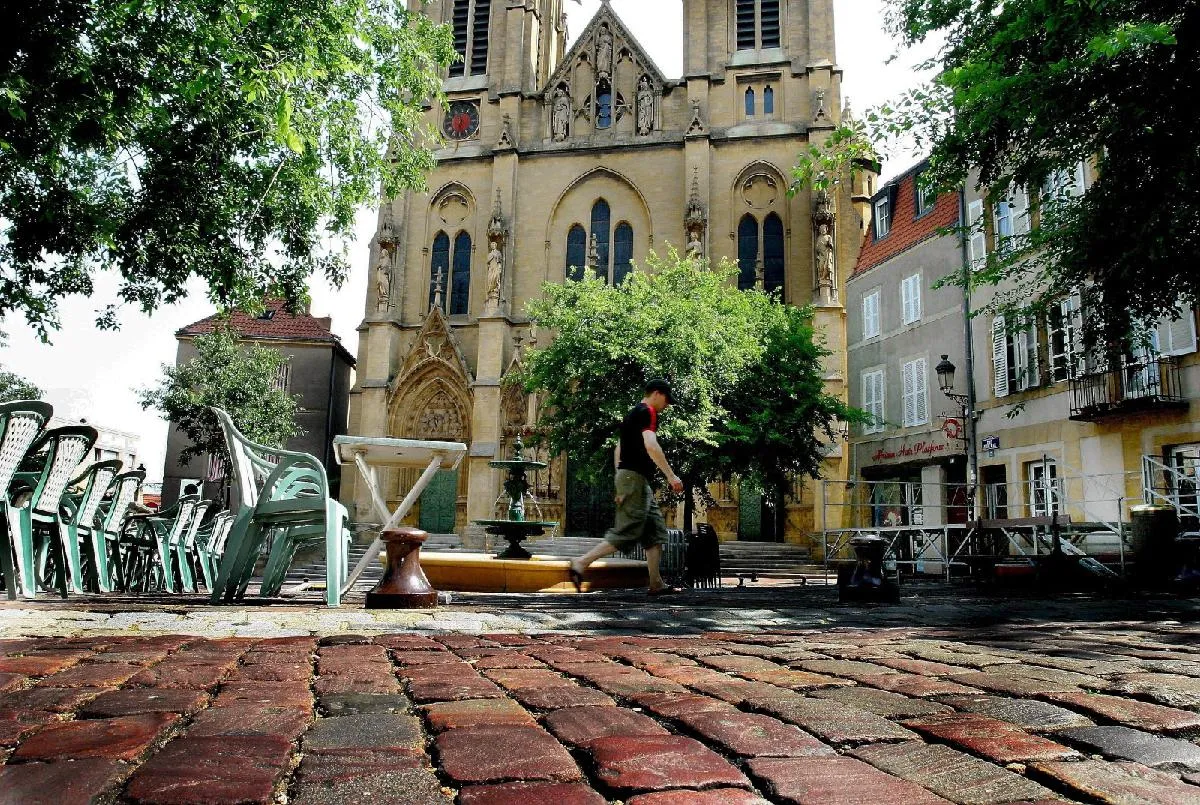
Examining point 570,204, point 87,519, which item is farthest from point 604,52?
point 87,519

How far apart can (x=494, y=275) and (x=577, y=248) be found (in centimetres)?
348

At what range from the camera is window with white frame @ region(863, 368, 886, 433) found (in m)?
25.4

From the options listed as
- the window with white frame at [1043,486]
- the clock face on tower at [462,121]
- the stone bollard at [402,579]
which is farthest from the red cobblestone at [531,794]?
the clock face on tower at [462,121]

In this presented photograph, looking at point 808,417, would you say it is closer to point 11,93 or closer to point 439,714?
point 11,93

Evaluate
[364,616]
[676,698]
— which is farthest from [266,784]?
[364,616]

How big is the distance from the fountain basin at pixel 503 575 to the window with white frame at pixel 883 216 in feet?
68.8

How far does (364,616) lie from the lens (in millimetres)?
4875

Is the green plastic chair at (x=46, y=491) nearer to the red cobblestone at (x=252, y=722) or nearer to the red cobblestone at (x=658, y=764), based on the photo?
the red cobblestone at (x=252, y=722)

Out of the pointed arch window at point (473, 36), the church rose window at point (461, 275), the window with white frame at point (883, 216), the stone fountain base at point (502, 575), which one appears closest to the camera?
the stone fountain base at point (502, 575)

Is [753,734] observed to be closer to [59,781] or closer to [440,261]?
[59,781]

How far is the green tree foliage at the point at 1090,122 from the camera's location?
29.1 feet

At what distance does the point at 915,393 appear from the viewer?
77.6ft

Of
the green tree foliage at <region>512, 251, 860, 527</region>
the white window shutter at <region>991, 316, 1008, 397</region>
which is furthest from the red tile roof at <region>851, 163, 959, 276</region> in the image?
the green tree foliage at <region>512, 251, 860, 527</region>

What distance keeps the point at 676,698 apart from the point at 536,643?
1449mm
